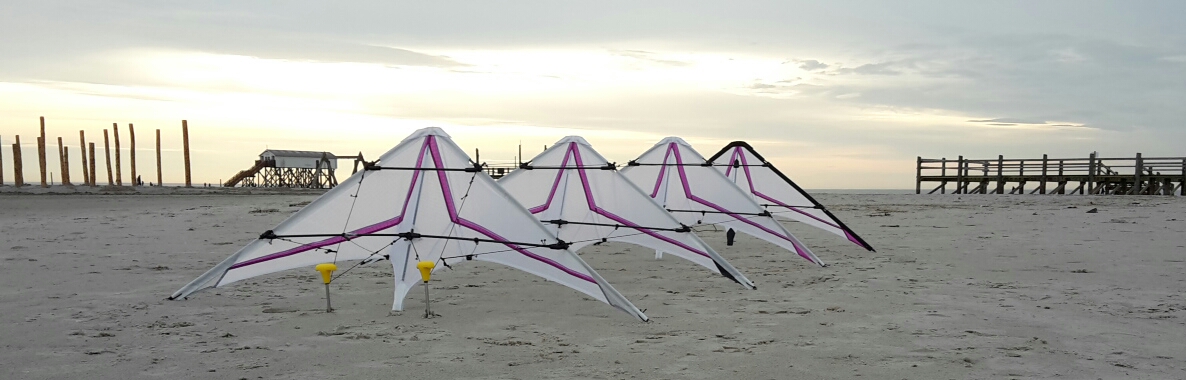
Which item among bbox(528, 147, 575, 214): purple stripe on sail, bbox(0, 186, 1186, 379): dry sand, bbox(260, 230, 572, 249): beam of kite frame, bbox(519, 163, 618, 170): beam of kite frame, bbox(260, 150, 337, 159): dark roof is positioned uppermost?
bbox(260, 150, 337, 159): dark roof

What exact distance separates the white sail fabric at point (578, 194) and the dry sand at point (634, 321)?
1.97ft

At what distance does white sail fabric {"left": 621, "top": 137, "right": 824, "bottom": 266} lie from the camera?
33.6 feet

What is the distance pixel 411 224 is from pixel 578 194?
265cm

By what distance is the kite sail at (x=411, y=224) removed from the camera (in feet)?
23.6

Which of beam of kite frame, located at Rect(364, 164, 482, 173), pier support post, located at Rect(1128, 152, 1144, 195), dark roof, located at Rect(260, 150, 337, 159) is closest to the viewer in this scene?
beam of kite frame, located at Rect(364, 164, 482, 173)

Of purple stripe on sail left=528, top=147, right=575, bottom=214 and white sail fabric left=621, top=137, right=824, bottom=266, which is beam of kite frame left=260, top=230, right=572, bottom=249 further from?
white sail fabric left=621, top=137, right=824, bottom=266

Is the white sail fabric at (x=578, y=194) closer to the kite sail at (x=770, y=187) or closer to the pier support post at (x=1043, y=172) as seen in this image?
the kite sail at (x=770, y=187)

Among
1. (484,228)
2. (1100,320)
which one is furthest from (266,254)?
(1100,320)

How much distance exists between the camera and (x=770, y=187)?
12.2 metres

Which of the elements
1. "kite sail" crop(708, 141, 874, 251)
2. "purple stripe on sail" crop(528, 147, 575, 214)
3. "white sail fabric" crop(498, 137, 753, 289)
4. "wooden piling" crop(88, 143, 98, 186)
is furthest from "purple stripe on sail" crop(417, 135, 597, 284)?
"wooden piling" crop(88, 143, 98, 186)

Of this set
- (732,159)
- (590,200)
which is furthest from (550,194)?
(732,159)

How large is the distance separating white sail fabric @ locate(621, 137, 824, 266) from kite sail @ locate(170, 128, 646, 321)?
11.9ft

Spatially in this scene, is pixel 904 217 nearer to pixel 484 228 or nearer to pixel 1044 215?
pixel 1044 215

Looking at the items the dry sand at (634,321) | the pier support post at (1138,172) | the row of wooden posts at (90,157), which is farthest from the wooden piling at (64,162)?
the pier support post at (1138,172)
